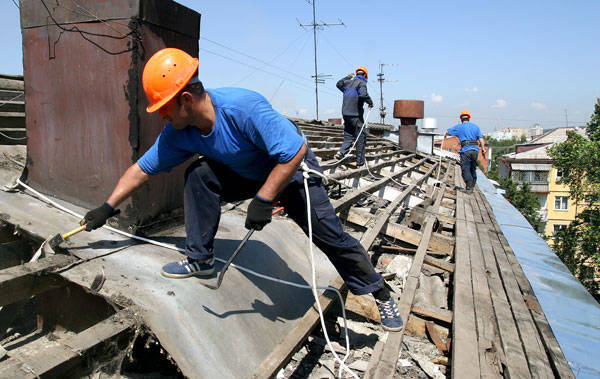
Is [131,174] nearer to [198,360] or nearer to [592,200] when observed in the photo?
[198,360]

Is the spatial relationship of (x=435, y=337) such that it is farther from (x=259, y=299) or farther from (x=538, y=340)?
(x=259, y=299)

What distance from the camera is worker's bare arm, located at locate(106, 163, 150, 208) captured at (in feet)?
7.78

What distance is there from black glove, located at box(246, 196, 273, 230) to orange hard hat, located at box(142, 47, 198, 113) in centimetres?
68

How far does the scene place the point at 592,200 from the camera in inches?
1013

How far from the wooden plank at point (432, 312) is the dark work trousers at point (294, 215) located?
0.44 m

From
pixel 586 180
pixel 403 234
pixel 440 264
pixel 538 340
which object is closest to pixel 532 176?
pixel 586 180

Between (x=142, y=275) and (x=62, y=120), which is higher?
(x=62, y=120)

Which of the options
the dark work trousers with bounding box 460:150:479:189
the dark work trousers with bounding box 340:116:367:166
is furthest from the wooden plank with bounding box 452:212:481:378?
the dark work trousers with bounding box 460:150:479:189

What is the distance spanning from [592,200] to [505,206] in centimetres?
2338

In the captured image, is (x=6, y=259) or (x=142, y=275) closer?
(x=142, y=275)

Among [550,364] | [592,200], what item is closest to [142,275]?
[550,364]

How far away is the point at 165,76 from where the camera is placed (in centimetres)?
197

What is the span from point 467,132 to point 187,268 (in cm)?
784

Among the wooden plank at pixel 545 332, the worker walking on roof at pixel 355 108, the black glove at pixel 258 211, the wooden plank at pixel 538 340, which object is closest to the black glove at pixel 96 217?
the black glove at pixel 258 211
